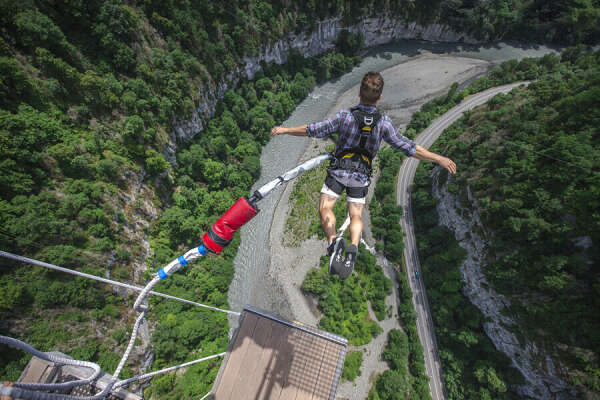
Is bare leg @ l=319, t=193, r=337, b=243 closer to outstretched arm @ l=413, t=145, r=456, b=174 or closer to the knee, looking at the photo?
the knee

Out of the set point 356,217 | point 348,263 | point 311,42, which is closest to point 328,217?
point 356,217

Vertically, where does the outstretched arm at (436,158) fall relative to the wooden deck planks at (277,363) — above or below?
above

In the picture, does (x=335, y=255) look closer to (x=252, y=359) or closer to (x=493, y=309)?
(x=252, y=359)

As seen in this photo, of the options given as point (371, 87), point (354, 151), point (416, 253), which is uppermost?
point (371, 87)

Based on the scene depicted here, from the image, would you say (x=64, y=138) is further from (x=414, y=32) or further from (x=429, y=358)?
(x=414, y=32)

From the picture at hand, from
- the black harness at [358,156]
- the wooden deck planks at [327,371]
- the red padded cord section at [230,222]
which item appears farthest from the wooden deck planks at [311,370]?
the black harness at [358,156]

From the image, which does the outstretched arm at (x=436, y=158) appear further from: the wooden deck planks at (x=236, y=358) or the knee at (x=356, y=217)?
the wooden deck planks at (x=236, y=358)

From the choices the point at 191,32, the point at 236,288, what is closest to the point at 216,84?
the point at 191,32
